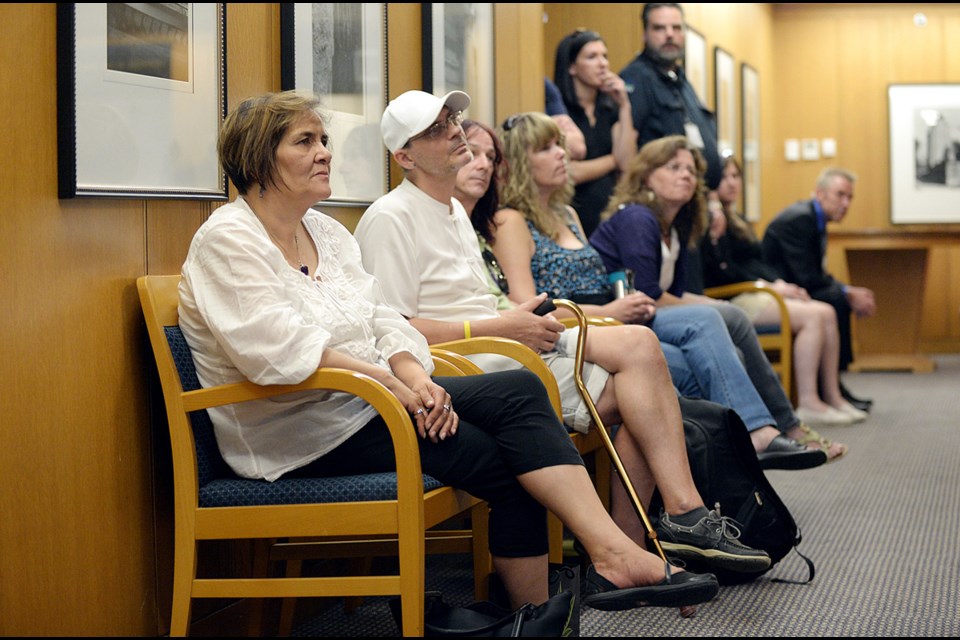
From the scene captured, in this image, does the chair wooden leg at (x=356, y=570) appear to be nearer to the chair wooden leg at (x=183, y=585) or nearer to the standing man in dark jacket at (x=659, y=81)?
the chair wooden leg at (x=183, y=585)

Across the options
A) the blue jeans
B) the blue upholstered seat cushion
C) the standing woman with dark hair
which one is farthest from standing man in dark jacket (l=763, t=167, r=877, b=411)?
the blue upholstered seat cushion

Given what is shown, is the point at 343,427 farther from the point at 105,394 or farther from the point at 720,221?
the point at 720,221

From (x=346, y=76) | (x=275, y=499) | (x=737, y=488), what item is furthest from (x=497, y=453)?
(x=346, y=76)

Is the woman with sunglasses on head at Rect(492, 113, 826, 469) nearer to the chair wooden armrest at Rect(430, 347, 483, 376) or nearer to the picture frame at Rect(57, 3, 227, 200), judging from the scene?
the chair wooden armrest at Rect(430, 347, 483, 376)

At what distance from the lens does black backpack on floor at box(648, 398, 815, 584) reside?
115 inches

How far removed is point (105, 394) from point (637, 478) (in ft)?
4.36

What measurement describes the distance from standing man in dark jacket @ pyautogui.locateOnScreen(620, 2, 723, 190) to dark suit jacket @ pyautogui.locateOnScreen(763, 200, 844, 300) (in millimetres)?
1576

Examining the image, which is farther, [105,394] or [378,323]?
[378,323]

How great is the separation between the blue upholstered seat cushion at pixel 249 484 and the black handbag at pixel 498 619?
0.23 m

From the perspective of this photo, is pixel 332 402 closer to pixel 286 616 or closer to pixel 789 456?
pixel 286 616

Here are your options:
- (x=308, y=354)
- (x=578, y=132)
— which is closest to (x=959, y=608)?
(x=308, y=354)

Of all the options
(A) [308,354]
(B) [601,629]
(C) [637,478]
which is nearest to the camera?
(A) [308,354]

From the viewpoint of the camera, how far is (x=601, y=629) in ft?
8.58

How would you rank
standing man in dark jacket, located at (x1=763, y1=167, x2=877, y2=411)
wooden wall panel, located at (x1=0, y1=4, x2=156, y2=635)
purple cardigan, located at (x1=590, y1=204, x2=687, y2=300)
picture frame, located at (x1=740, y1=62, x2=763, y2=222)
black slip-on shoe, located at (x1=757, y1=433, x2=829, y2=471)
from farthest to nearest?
picture frame, located at (x1=740, y1=62, x2=763, y2=222), standing man in dark jacket, located at (x1=763, y1=167, x2=877, y2=411), purple cardigan, located at (x1=590, y1=204, x2=687, y2=300), black slip-on shoe, located at (x1=757, y1=433, x2=829, y2=471), wooden wall panel, located at (x1=0, y1=4, x2=156, y2=635)
